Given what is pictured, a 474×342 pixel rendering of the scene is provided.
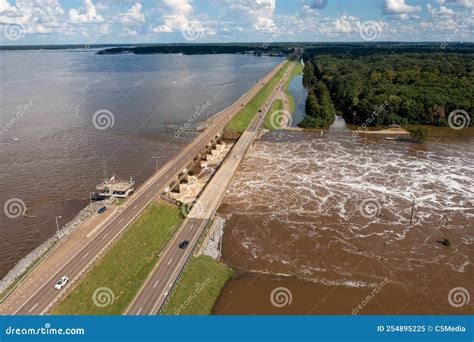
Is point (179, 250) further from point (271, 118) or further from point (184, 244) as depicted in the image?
point (271, 118)

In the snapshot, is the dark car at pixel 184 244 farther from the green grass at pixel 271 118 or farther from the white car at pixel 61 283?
the green grass at pixel 271 118

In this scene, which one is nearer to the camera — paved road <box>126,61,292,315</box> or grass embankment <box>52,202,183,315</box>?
grass embankment <box>52,202,183,315</box>

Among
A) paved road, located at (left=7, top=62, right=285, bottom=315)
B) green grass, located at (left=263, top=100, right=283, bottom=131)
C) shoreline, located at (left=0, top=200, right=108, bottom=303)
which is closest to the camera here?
paved road, located at (left=7, top=62, right=285, bottom=315)

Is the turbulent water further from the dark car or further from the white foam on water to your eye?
the white foam on water

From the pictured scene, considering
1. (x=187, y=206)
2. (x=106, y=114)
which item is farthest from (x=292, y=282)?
(x=106, y=114)

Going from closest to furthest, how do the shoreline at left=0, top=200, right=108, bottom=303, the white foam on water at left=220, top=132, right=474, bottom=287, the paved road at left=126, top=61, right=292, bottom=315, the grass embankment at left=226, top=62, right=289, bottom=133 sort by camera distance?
the paved road at left=126, top=61, right=292, bottom=315, the shoreline at left=0, top=200, right=108, bottom=303, the white foam on water at left=220, top=132, right=474, bottom=287, the grass embankment at left=226, top=62, right=289, bottom=133

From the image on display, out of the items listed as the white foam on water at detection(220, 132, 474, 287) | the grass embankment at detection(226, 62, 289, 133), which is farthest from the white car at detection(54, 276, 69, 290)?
the grass embankment at detection(226, 62, 289, 133)

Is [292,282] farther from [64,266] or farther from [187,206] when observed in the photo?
[64,266]

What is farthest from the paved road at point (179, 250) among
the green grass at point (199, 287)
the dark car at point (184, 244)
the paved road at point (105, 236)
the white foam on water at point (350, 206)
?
the white foam on water at point (350, 206)
